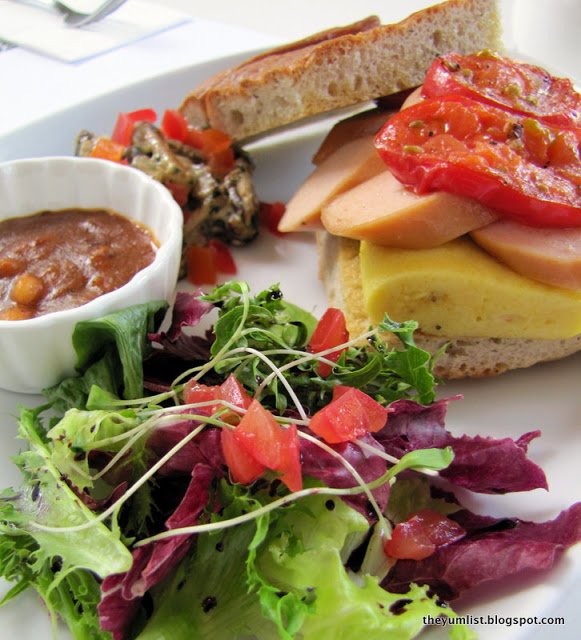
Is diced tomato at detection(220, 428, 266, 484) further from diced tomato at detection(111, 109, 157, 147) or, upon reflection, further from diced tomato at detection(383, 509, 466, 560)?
diced tomato at detection(111, 109, 157, 147)

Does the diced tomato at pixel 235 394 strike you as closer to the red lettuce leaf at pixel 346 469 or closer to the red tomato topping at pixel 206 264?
the red lettuce leaf at pixel 346 469

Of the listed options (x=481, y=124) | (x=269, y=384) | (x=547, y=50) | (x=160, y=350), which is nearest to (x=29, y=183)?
(x=160, y=350)

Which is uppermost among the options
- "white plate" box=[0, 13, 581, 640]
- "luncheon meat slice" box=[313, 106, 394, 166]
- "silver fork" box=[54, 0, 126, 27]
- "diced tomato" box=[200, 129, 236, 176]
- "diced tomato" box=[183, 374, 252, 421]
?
"silver fork" box=[54, 0, 126, 27]

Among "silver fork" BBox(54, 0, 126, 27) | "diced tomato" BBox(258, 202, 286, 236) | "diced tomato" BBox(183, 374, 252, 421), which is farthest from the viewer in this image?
"silver fork" BBox(54, 0, 126, 27)

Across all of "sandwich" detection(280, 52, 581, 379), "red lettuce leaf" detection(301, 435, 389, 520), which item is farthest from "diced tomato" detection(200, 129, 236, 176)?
"red lettuce leaf" detection(301, 435, 389, 520)

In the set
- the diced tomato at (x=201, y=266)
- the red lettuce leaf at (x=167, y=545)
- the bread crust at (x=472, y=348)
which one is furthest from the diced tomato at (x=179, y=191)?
the red lettuce leaf at (x=167, y=545)

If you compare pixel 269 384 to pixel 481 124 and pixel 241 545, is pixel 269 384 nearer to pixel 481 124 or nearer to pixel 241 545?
pixel 241 545

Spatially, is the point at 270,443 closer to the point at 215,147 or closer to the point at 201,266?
the point at 201,266
